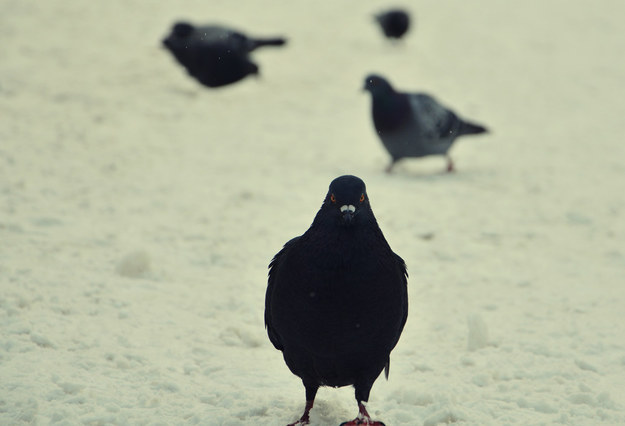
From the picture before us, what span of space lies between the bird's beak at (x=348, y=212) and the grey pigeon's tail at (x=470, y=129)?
212 inches

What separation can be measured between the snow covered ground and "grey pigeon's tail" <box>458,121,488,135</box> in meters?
0.33

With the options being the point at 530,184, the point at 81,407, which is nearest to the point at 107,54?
the point at 530,184

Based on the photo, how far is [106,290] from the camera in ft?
15.5

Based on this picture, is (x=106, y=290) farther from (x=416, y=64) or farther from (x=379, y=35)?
(x=379, y=35)

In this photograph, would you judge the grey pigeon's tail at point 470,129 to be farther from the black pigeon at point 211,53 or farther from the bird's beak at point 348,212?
the bird's beak at point 348,212

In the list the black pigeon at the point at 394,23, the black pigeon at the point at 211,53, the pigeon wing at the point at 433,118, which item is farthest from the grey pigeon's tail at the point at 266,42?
the pigeon wing at the point at 433,118

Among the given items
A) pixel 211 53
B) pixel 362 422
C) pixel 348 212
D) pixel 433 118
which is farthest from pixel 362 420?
pixel 211 53

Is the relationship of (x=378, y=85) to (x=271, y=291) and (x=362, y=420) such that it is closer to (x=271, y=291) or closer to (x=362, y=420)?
(x=271, y=291)

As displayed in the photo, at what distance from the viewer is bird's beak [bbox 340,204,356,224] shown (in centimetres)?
307

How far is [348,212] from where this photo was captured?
10.1 feet

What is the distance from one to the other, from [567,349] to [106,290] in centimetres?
253

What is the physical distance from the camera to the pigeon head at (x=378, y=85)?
7.88 m

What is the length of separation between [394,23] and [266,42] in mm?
2321

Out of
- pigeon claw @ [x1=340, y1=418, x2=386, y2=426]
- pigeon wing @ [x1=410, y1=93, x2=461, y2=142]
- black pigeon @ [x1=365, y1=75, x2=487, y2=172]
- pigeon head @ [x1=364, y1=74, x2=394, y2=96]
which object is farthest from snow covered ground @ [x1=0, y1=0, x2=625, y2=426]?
pigeon head @ [x1=364, y1=74, x2=394, y2=96]
